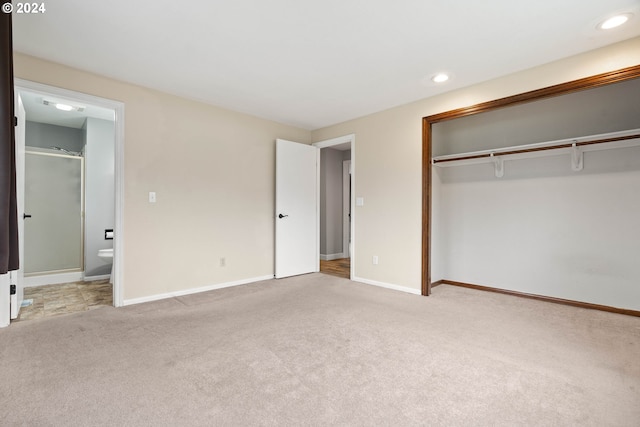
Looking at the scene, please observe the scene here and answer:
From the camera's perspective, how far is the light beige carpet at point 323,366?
148 cm

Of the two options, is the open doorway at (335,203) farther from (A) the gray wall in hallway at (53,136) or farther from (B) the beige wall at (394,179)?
(A) the gray wall in hallway at (53,136)

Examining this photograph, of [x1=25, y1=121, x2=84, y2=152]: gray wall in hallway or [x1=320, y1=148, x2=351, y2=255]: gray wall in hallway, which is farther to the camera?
[x1=320, y1=148, x2=351, y2=255]: gray wall in hallway

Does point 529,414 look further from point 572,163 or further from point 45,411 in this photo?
point 572,163

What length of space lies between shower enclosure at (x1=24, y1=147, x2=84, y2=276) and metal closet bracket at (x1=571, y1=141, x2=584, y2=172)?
20.3ft

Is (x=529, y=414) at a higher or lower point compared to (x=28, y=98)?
lower

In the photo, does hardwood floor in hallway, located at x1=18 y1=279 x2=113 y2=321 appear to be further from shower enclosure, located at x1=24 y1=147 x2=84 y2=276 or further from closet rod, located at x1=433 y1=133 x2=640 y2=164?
closet rod, located at x1=433 y1=133 x2=640 y2=164

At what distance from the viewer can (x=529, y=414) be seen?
4.84 ft

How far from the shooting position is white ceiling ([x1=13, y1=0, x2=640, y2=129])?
201cm

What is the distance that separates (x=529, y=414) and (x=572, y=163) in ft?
8.93

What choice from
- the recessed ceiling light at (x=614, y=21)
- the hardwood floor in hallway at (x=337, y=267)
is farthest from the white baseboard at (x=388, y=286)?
the recessed ceiling light at (x=614, y=21)

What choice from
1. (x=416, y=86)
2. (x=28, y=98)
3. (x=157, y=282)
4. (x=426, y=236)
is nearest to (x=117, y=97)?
(x=28, y=98)

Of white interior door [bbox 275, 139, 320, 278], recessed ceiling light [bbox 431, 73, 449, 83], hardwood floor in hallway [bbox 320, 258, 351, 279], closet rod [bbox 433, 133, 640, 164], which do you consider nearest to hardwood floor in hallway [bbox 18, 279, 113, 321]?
white interior door [bbox 275, 139, 320, 278]

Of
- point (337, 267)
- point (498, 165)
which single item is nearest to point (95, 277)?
point (337, 267)

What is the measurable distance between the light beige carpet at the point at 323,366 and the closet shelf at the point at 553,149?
1.58 metres
